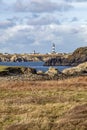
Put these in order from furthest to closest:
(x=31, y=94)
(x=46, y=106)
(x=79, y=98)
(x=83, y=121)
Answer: (x=31, y=94)
(x=79, y=98)
(x=46, y=106)
(x=83, y=121)

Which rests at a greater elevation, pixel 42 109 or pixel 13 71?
pixel 42 109

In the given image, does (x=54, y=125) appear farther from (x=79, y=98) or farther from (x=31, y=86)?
(x=31, y=86)

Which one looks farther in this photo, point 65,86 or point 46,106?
point 65,86

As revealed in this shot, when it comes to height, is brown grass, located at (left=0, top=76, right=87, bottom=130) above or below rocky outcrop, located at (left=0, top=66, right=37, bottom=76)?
above

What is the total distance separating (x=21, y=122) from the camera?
31625mm

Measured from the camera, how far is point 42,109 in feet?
125

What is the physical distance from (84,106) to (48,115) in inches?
123

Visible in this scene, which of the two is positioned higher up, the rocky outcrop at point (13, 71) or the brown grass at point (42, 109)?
the brown grass at point (42, 109)

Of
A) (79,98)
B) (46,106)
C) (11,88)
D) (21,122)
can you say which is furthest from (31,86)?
(21,122)

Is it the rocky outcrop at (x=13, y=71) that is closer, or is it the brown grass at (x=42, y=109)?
the brown grass at (x=42, y=109)

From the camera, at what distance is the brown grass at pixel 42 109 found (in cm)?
3017

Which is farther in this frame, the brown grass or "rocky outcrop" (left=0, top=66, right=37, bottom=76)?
"rocky outcrop" (left=0, top=66, right=37, bottom=76)

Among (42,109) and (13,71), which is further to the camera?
(13,71)

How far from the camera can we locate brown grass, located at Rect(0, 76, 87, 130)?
30172 millimetres
